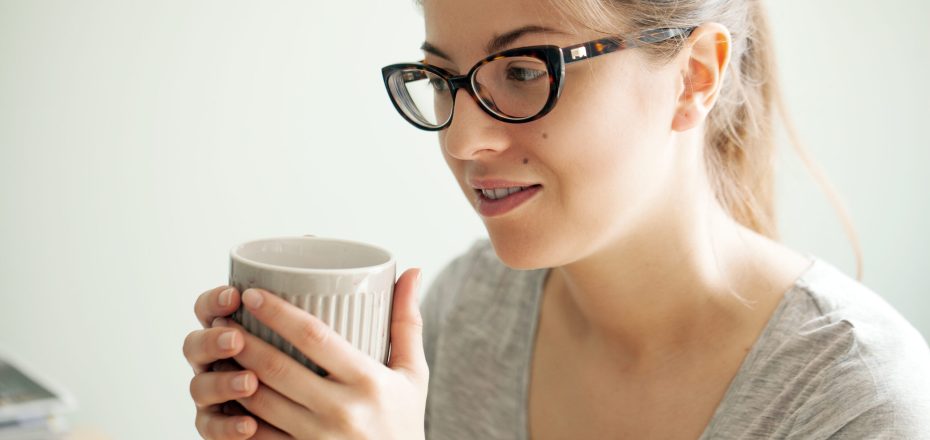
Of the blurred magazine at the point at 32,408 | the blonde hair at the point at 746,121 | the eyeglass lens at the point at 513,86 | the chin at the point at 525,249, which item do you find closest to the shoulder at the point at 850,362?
the blonde hair at the point at 746,121

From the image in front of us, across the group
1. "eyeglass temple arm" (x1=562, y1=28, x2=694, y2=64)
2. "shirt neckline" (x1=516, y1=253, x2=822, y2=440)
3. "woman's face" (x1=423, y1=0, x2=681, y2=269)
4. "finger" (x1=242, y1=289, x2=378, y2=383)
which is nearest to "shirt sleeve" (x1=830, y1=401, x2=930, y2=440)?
"shirt neckline" (x1=516, y1=253, x2=822, y2=440)

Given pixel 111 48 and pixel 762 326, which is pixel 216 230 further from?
pixel 762 326

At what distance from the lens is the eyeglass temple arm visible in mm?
909

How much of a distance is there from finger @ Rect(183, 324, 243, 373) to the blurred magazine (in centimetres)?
32

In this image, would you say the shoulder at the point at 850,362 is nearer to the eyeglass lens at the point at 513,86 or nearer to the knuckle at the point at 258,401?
the eyeglass lens at the point at 513,86

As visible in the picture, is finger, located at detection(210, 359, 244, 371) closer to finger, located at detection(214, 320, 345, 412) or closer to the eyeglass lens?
finger, located at detection(214, 320, 345, 412)

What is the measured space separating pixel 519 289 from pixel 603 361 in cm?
19

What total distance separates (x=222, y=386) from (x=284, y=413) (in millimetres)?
56

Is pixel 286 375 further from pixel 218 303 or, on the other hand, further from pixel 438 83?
pixel 438 83

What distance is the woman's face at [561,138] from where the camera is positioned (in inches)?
36.3

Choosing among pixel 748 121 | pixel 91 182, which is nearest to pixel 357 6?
pixel 91 182

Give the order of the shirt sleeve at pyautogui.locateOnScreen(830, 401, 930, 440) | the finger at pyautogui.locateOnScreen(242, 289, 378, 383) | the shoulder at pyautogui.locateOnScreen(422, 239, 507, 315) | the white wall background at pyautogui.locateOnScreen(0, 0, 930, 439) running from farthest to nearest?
1. the white wall background at pyautogui.locateOnScreen(0, 0, 930, 439)
2. the shoulder at pyautogui.locateOnScreen(422, 239, 507, 315)
3. the shirt sleeve at pyautogui.locateOnScreen(830, 401, 930, 440)
4. the finger at pyautogui.locateOnScreen(242, 289, 378, 383)

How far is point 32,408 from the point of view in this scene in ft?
3.15

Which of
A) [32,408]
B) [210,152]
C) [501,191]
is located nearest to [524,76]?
[501,191]
